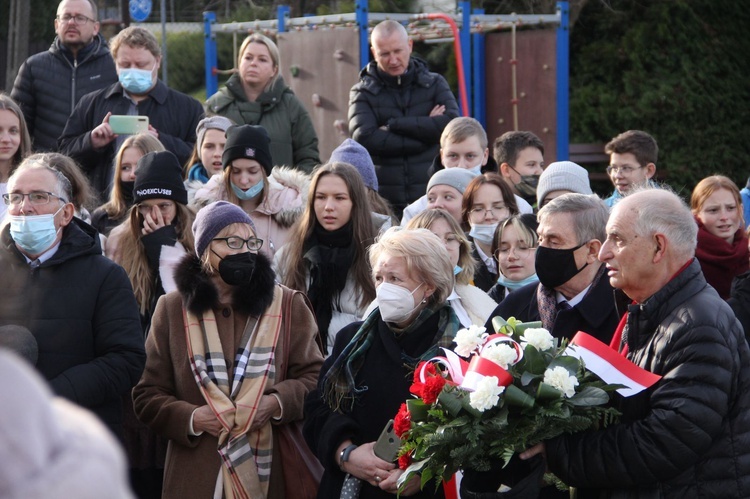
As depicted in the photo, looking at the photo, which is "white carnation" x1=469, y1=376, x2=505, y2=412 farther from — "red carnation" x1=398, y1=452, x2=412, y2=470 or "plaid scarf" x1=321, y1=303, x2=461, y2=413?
"plaid scarf" x1=321, y1=303, x2=461, y2=413

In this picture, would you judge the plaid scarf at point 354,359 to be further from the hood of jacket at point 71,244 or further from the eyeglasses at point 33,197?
the eyeglasses at point 33,197

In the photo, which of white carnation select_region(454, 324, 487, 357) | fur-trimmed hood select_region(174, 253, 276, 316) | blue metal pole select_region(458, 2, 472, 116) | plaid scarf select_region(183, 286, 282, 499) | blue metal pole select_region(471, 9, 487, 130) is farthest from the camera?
blue metal pole select_region(471, 9, 487, 130)

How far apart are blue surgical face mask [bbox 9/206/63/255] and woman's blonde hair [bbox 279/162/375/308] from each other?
1398mm

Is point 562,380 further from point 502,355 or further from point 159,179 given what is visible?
point 159,179

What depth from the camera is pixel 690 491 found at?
372 cm

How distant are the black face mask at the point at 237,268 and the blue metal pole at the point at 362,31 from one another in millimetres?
7378

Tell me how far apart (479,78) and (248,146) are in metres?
8.60

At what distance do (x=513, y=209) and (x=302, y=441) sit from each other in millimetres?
2358

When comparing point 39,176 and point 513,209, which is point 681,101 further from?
point 39,176

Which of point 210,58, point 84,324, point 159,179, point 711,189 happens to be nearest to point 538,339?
point 84,324

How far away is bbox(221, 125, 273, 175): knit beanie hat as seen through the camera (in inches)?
264

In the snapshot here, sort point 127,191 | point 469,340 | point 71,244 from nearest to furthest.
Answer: point 469,340
point 71,244
point 127,191

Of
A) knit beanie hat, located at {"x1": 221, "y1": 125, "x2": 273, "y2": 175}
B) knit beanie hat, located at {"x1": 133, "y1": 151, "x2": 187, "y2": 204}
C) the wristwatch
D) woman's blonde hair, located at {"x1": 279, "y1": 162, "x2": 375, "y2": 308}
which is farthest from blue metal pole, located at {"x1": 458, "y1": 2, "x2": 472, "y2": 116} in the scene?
the wristwatch

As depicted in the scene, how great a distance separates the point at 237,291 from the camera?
4.99m
